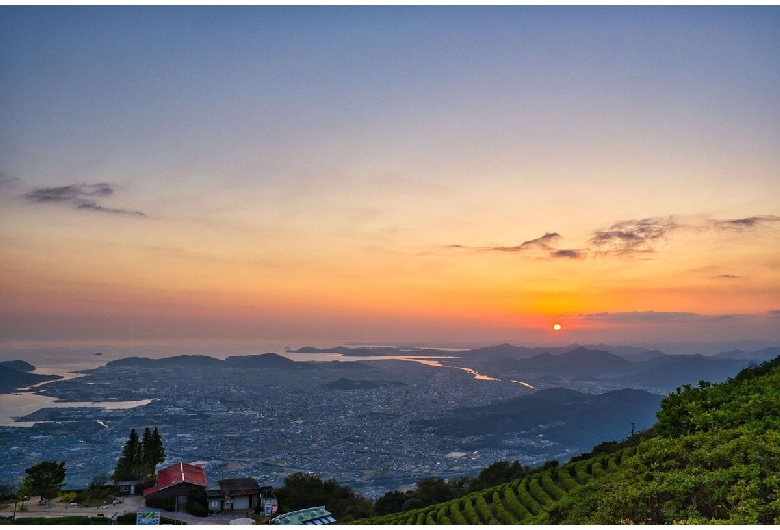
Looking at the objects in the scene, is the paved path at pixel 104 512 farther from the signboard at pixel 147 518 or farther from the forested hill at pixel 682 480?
the forested hill at pixel 682 480

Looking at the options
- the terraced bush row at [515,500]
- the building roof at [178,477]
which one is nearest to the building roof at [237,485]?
the building roof at [178,477]

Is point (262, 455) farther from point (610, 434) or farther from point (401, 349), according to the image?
point (610, 434)

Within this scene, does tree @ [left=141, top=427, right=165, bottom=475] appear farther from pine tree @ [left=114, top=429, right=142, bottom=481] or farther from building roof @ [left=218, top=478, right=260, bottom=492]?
building roof @ [left=218, top=478, right=260, bottom=492]

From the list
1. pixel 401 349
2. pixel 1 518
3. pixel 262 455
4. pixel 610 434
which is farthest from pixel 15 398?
pixel 610 434

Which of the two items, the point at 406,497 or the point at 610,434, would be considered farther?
the point at 610,434

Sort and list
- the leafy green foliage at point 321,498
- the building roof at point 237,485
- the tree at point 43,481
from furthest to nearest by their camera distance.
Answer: the leafy green foliage at point 321,498 → the building roof at point 237,485 → the tree at point 43,481

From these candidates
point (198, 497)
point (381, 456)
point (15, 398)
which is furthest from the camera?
point (381, 456)

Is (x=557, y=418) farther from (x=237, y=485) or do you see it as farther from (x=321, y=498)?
(x=237, y=485)
